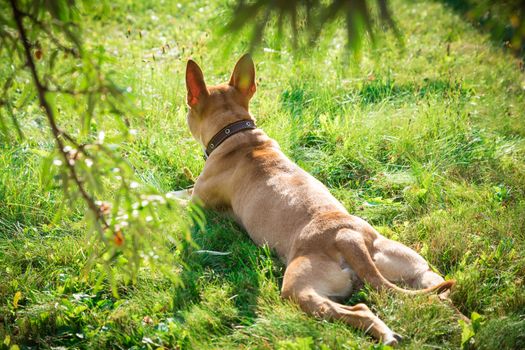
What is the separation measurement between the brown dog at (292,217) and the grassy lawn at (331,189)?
4.6 inches

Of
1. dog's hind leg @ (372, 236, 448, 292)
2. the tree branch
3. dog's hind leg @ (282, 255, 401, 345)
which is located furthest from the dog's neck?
the tree branch

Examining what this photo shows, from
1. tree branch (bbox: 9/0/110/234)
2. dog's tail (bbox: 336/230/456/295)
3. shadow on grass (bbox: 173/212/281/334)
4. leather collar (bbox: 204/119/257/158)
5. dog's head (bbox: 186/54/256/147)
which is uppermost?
tree branch (bbox: 9/0/110/234)

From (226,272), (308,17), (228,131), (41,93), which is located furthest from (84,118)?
(228,131)

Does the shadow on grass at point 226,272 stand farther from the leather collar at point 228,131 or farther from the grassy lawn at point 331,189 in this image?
the leather collar at point 228,131

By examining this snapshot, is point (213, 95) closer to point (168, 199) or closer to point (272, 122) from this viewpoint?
point (272, 122)

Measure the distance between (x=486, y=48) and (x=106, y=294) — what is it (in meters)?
6.05

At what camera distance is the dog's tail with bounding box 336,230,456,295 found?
3.48 meters

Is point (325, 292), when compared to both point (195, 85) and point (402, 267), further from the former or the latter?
point (195, 85)

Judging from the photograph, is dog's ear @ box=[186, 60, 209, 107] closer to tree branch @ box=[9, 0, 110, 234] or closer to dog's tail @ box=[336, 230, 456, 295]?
dog's tail @ box=[336, 230, 456, 295]

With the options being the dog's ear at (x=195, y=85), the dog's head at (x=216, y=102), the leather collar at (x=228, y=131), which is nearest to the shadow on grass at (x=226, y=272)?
the leather collar at (x=228, y=131)

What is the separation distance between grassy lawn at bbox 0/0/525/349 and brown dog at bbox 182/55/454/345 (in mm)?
117

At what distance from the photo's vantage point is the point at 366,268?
3496mm

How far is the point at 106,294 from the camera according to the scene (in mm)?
3912

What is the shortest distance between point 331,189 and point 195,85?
1.44 metres
